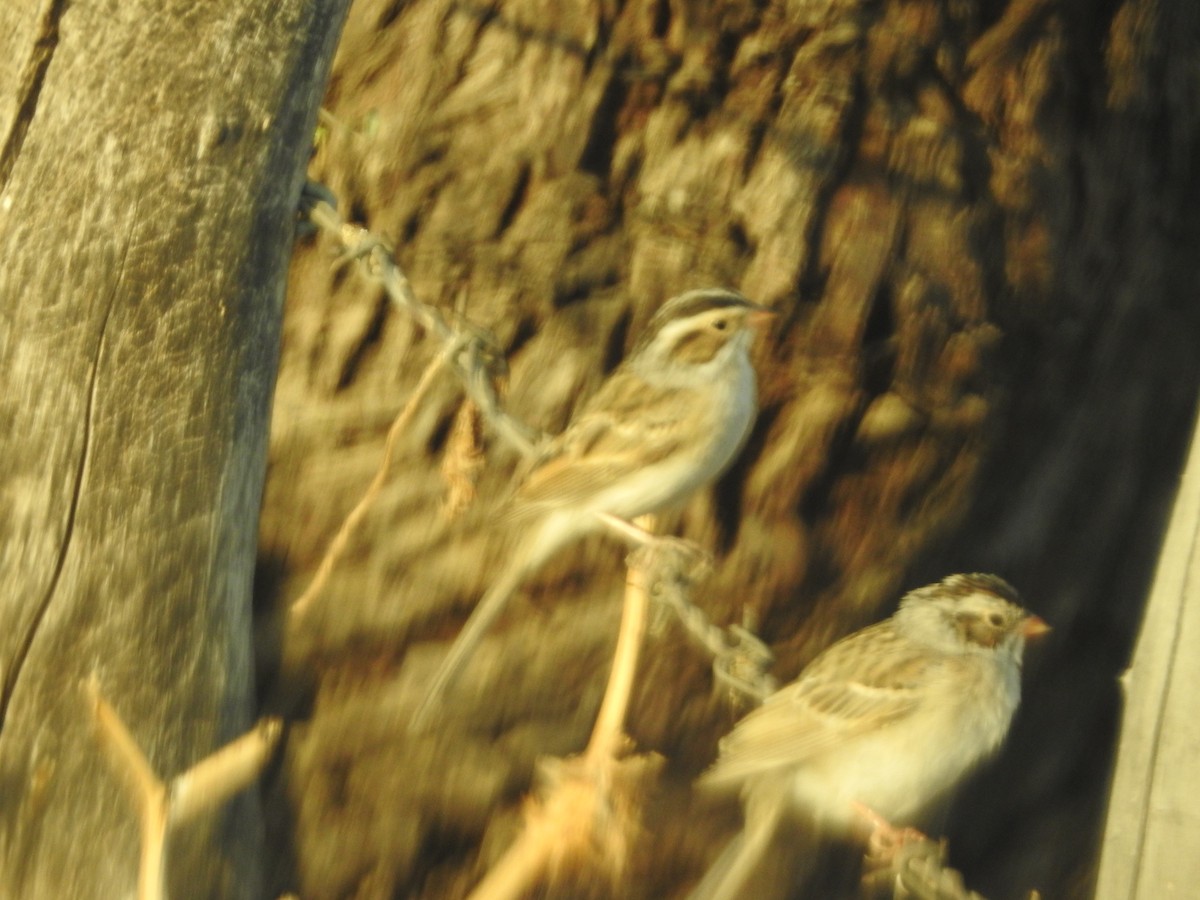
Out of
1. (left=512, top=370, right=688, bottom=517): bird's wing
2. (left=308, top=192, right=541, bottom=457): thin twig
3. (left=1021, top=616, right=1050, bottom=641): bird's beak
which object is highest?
(left=308, top=192, right=541, bottom=457): thin twig

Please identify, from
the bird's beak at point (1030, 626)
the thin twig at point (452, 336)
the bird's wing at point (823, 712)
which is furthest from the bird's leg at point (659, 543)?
the bird's beak at point (1030, 626)

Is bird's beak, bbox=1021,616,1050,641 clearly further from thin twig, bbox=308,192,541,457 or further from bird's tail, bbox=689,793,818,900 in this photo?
thin twig, bbox=308,192,541,457

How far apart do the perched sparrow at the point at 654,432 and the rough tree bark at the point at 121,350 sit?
131 centimetres

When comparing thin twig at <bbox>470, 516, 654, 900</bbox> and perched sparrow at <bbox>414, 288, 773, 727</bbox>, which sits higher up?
perched sparrow at <bbox>414, 288, 773, 727</bbox>

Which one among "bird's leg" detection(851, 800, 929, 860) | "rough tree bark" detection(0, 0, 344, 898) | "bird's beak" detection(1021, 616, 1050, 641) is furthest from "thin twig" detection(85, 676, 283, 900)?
"bird's beak" detection(1021, 616, 1050, 641)

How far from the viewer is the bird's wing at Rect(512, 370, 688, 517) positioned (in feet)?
14.2

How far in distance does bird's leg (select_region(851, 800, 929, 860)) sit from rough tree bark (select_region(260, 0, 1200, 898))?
800mm

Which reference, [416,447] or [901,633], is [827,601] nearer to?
[901,633]

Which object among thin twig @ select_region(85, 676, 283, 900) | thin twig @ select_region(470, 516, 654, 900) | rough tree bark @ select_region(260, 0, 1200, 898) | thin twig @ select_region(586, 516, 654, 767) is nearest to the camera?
thin twig @ select_region(85, 676, 283, 900)

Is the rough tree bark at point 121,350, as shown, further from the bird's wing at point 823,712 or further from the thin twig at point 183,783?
the bird's wing at point 823,712

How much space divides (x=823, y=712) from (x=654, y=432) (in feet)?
3.14

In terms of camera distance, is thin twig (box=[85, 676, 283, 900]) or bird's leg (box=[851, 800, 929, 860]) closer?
thin twig (box=[85, 676, 283, 900])

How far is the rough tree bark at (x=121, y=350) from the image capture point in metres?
2.92

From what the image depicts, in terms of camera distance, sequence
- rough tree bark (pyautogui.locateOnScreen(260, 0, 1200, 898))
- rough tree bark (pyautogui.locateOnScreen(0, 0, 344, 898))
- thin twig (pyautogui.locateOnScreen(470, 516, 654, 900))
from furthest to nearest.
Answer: rough tree bark (pyautogui.locateOnScreen(260, 0, 1200, 898))
rough tree bark (pyautogui.locateOnScreen(0, 0, 344, 898))
thin twig (pyautogui.locateOnScreen(470, 516, 654, 900))
